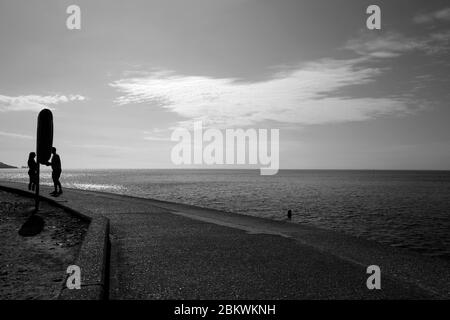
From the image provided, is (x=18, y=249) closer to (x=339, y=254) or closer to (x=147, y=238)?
(x=147, y=238)

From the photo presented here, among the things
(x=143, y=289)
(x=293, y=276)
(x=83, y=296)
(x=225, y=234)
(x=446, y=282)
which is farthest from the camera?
(x=225, y=234)

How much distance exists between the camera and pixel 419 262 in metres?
7.45

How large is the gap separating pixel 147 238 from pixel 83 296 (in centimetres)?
432

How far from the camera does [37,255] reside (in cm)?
607

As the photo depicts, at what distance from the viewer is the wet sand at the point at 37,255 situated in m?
4.47

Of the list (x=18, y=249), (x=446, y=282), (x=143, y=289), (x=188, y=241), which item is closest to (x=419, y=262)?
(x=446, y=282)

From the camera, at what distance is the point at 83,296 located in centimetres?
397

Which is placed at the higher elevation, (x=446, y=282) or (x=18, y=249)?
(x=18, y=249)

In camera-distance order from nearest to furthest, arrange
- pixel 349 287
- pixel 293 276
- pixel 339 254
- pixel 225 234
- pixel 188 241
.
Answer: pixel 349 287
pixel 293 276
pixel 339 254
pixel 188 241
pixel 225 234

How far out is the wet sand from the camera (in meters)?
4.47
